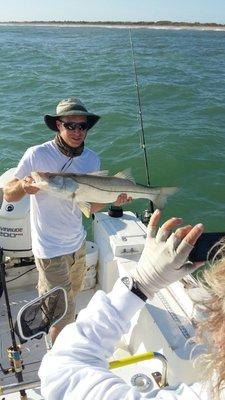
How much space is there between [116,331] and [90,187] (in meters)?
2.22

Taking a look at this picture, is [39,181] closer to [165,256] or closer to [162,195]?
[162,195]

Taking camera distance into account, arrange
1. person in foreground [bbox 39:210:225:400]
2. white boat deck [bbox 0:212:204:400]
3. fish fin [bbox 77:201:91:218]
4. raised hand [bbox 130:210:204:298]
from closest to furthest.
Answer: person in foreground [bbox 39:210:225:400], raised hand [bbox 130:210:204:298], white boat deck [bbox 0:212:204:400], fish fin [bbox 77:201:91:218]

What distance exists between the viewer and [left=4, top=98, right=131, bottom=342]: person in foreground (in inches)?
141

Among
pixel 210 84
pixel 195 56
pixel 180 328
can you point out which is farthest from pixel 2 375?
pixel 195 56

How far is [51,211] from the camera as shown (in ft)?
11.9

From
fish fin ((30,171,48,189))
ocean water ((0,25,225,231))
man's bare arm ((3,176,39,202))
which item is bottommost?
ocean water ((0,25,225,231))

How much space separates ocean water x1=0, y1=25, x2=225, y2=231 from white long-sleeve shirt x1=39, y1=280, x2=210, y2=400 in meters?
6.72

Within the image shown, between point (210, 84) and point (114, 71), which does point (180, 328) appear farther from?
point (114, 71)

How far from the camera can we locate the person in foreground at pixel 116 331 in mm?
1331

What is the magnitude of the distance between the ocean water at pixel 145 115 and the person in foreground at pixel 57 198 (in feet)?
15.9

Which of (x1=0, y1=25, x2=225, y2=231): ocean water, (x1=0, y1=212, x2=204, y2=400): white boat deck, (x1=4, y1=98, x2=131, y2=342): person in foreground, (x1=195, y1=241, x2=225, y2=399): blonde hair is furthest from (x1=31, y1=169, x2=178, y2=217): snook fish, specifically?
(x1=0, y1=25, x2=225, y2=231): ocean water

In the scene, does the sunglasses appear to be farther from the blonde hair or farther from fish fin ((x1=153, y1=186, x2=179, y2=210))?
the blonde hair

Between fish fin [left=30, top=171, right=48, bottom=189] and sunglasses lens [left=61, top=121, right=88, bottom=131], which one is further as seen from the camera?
sunglasses lens [left=61, top=121, right=88, bottom=131]

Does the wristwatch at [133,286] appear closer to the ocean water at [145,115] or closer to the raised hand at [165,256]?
the raised hand at [165,256]
